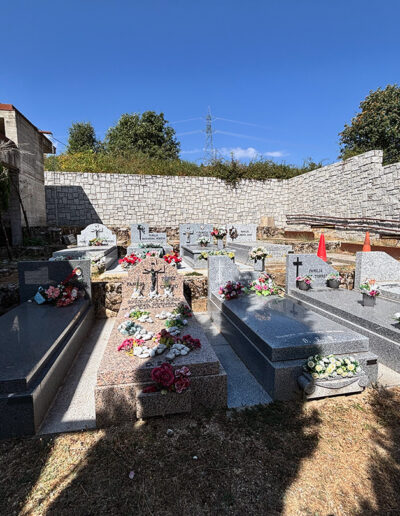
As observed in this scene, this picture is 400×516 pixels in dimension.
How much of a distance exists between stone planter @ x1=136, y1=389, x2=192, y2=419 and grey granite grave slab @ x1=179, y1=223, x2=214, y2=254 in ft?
32.0

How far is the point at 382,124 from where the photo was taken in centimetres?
2033

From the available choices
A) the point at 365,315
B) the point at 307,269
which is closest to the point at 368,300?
the point at 365,315

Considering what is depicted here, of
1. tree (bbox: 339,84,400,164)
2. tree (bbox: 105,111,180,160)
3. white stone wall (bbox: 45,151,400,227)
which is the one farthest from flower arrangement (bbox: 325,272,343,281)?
tree (bbox: 105,111,180,160)

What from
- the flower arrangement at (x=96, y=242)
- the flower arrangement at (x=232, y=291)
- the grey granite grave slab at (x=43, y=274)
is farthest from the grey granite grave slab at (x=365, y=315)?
the flower arrangement at (x=96, y=242)

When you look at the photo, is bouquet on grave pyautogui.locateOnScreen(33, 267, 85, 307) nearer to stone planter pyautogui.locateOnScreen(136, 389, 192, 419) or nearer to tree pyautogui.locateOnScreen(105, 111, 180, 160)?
stone planter pyautogui.locateOnScreen(136, 389, 192, 419)

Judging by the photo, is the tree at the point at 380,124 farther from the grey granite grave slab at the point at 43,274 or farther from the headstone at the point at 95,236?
the grey granite grave slab at the point at 43,274

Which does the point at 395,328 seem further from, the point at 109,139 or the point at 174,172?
the point at 109,139

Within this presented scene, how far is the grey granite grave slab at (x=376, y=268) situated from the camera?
6805mm

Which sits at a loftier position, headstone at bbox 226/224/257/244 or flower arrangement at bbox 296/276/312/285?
headstone at bbox 226/224/257/244

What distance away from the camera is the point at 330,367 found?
3.19 meters

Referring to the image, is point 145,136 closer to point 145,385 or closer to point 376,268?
point 376,268

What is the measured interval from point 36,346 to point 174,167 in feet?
57.4

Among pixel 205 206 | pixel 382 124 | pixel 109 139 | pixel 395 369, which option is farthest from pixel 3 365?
pixel 109 139

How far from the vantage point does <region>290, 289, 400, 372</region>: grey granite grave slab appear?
3994 mm
